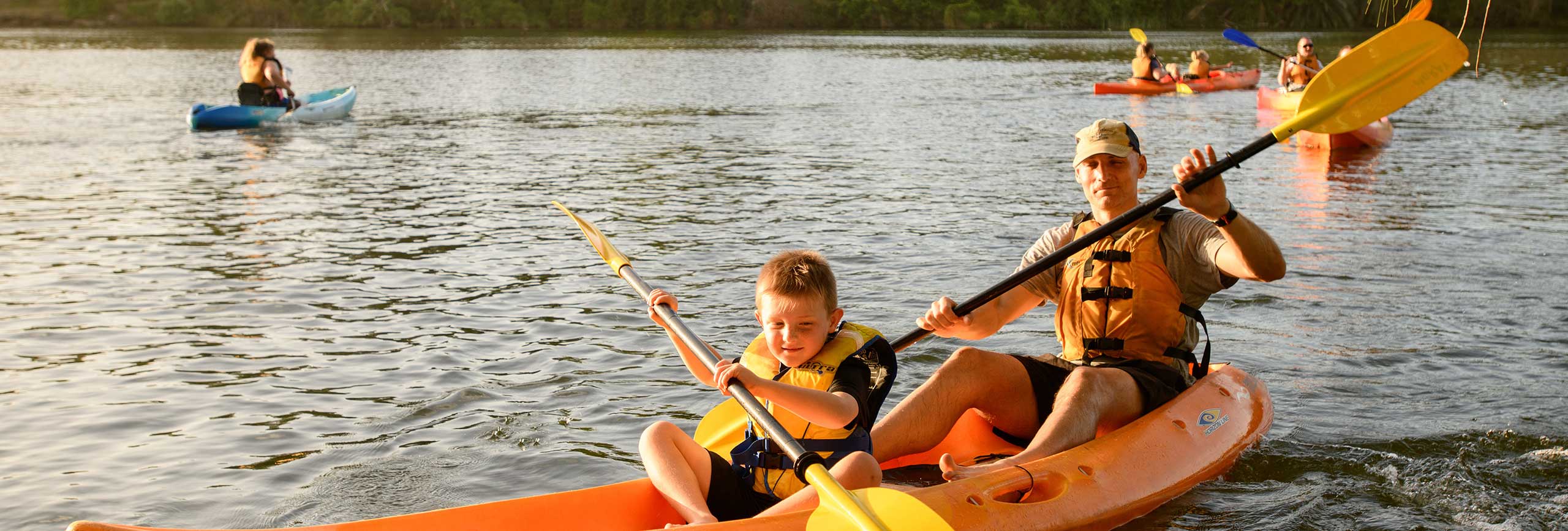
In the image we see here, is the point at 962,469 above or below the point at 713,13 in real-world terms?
below

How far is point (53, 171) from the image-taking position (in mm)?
11680

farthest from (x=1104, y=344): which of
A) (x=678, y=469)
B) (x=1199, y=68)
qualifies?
(x=1199, y=68)

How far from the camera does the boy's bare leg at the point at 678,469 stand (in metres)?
3.20

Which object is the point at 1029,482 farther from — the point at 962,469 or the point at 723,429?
the point at 723,429

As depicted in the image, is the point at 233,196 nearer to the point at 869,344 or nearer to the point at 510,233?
the point at 510,233

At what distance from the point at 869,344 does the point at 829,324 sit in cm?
15

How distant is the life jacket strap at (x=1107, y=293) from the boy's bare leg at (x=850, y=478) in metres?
1.06

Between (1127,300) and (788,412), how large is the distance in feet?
3.80

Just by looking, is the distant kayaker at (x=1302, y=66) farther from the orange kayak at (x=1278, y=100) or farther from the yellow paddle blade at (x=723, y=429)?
the yellow paddle blade at (x=723, y=429)

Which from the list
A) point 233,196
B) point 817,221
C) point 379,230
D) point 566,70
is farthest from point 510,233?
point 566,70

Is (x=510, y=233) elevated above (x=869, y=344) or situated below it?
below

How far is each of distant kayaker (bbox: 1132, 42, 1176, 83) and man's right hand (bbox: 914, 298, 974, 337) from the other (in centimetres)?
1723

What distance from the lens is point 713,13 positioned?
5303 cm

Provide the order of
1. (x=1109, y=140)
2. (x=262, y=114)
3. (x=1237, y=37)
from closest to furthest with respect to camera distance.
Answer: (x=1109, y=140) → (x=262, y=114) → (x=1237, y=37)
